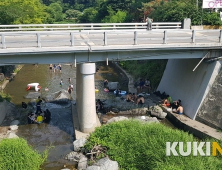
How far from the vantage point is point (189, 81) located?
21.7m

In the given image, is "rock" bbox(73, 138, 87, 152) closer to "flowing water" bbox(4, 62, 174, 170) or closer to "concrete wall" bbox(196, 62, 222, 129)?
"flowing water" bbox(4, 62, 174, 170)

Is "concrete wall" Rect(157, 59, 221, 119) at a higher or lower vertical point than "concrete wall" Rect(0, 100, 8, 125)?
higher

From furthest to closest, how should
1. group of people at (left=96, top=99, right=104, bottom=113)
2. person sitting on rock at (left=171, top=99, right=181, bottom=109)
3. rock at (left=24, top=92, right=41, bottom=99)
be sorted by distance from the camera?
1. rock at (left=24, top=92, right=41, bottom=99)
2. group of people at (left=96, top=99, right=104, bottom=113)
3. person sitting on rock at (left=171, top=99, right=181, bottom=109)

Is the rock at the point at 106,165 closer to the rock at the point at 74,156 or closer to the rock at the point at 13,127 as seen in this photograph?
the rock at the point at 74,156

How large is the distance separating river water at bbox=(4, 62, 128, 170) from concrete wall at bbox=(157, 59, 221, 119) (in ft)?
19.8

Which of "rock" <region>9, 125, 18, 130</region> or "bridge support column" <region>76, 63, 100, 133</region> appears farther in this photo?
"rock" <region>9, 125, 18, 130</region>

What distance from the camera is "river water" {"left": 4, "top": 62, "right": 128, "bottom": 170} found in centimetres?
1719

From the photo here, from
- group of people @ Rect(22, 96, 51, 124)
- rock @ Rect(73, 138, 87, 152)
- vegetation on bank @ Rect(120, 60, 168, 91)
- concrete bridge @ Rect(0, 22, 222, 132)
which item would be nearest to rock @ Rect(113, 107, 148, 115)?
concrete bridge @ Rect(0, 22, 222, 132)

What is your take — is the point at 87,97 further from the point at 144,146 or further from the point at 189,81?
the point at 189,81

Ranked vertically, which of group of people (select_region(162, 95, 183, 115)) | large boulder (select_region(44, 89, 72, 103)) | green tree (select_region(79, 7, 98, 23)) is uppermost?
green tree (select_region(79, 7, 98, 23))

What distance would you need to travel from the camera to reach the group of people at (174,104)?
2095 centimetres

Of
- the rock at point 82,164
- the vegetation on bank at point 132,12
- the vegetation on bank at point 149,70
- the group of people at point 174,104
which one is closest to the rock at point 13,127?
the rock at point 82,164

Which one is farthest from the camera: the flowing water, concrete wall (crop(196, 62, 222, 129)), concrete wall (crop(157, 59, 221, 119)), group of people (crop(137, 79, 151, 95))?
group of people (crop(137, 79, 151, 95))

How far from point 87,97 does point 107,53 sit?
9.66ft
